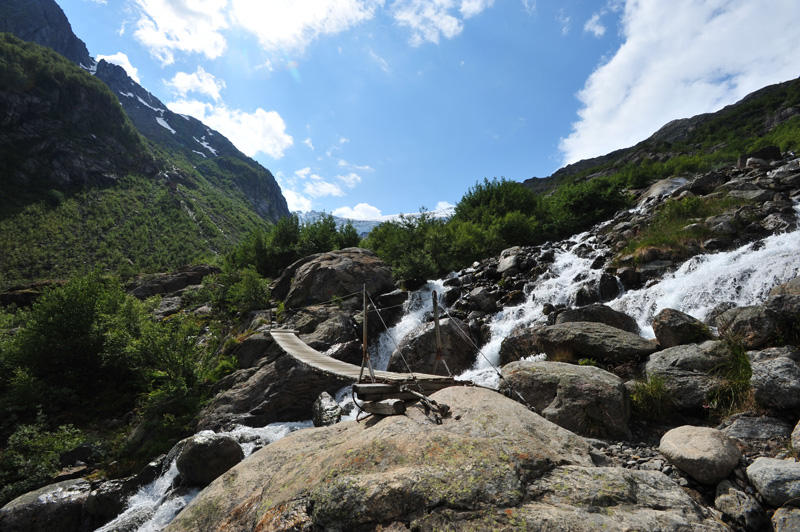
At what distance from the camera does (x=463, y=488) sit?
285 centimetres

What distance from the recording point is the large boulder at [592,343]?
28.9 feet

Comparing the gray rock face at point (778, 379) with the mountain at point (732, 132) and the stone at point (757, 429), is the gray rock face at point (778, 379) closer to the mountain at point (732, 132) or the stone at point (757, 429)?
the stone at point (757, 429)

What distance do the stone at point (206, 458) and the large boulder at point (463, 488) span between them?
524 centimetres

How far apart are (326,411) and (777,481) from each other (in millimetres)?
10272

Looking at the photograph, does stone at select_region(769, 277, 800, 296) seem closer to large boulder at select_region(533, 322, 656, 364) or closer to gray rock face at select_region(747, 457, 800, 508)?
large boulder at select_region(533, 322, 656, 364)

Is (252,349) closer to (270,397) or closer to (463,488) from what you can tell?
(270,397)

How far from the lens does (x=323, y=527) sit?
3004 mm

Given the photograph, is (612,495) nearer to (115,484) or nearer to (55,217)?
(115,484)

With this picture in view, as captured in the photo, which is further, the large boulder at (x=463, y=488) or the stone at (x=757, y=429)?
the stone at (x=757, y=429)

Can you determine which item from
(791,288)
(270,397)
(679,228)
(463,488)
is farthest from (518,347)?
(679,228)

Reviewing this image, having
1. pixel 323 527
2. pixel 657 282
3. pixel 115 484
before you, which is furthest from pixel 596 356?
pixel 115 484

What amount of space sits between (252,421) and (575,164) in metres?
105

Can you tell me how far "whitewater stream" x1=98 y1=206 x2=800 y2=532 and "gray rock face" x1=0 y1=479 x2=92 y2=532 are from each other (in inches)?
47.1

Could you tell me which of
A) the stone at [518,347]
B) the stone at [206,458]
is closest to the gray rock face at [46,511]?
the stone at [206,458]
